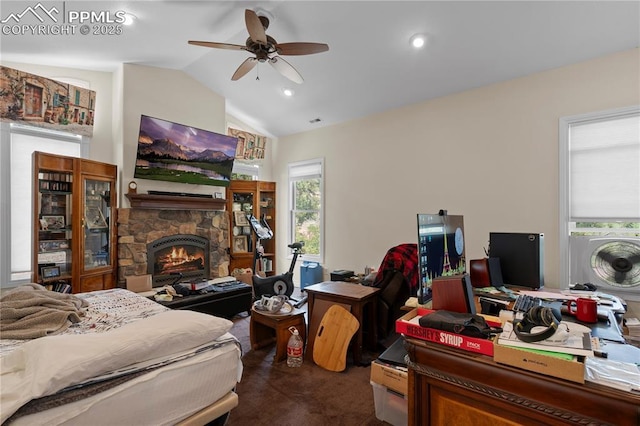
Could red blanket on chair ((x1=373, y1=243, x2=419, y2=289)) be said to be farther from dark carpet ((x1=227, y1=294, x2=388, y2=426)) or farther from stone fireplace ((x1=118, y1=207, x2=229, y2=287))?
stone fireplace ((x1=118, y1=207, x2=229, y2=287))

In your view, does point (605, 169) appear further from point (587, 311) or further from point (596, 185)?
point (587, 311)

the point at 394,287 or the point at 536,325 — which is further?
the point at 394,287

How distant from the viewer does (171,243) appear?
4484 millimetres

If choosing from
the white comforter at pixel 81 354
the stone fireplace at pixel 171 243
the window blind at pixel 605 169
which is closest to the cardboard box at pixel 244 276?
the stone fireplace at pixel 171 243

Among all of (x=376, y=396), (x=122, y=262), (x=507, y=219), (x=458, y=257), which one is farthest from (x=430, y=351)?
(x=122, y=262)

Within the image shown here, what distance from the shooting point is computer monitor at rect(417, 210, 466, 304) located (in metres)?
1.49

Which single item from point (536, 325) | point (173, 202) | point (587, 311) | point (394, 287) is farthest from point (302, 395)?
point (173, 202)

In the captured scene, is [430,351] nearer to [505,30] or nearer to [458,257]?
[458,257]

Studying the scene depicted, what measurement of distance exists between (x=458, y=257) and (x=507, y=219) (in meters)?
2.19

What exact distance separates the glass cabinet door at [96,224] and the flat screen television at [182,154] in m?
A: 0.46

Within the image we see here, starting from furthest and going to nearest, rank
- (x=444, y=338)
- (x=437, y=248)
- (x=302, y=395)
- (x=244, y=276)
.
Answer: (x=244, y=276) < (x=302, y=395) < (x=437, y=248) < (x=444, y=338)

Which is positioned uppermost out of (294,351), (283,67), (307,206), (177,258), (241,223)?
(283,67)

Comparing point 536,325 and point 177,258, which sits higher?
point 536,325

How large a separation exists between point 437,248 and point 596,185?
2756 mm
